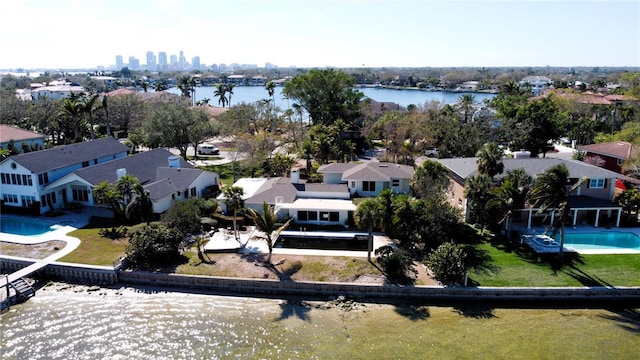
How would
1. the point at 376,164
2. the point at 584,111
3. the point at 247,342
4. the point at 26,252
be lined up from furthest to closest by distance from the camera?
the point at 584,111, the point at 376,164, the point at 26,252, the point at 247,342

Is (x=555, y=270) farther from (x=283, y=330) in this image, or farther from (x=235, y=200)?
(x=235, y=200)

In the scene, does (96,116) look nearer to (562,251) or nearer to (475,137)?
(475,137)

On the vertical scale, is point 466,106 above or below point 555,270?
above

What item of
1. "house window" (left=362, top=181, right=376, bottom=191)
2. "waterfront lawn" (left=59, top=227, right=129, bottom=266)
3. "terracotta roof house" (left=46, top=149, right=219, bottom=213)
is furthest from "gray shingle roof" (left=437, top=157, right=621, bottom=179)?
"waterfront lawn" (left=59, top=227, right=129, bottom=266)

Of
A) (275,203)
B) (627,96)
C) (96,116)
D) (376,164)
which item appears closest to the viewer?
(275,203)

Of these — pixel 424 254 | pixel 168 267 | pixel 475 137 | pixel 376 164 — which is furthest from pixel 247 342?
pixel 475 137

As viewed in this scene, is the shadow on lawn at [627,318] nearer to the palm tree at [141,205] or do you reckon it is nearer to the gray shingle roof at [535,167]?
the gray shingle roof at [535,167]

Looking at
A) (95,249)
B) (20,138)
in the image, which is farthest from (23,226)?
(20,138)
